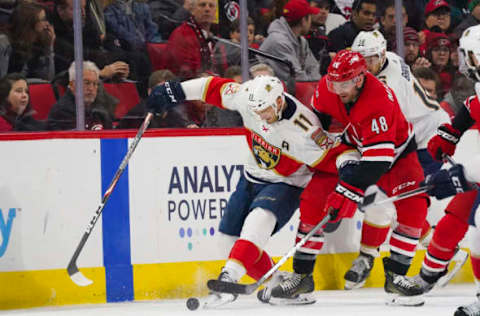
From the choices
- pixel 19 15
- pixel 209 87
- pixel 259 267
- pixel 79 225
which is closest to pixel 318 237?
pixel 259 267

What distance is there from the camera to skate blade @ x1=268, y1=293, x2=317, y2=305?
413 cm

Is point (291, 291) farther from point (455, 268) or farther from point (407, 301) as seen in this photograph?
point (455, 268)

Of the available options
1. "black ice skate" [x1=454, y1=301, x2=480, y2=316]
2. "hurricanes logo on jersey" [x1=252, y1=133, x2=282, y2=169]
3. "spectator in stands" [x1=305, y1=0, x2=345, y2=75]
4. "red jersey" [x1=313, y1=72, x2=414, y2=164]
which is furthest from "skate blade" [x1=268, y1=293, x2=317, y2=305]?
"spectator in stands" [x1=305, y1=0, x2=345, y2=75]

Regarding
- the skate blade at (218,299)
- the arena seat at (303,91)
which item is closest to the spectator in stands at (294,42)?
the arena seat at (303,91)

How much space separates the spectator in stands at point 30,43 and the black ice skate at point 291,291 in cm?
156

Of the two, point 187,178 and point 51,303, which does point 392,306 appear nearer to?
point 187,178

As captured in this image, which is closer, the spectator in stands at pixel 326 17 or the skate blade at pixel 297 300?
the skate blade at pixel 297 300

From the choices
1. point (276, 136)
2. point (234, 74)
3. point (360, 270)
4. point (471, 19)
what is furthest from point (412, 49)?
point (276, 136)

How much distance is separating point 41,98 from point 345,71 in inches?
62.7

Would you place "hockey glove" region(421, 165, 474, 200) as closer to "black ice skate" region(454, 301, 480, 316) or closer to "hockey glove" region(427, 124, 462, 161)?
"hockey glove" region(427, 124, 462, 161)

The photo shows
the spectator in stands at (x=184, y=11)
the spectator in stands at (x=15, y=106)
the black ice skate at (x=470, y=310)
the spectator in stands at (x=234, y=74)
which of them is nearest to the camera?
the black ice skate at (x=470, y=310)

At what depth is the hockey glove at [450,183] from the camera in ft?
11.2

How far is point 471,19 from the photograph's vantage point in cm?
529

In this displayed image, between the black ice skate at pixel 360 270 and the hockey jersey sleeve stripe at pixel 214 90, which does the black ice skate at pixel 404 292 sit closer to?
the black ice skate at pixel 360 270
